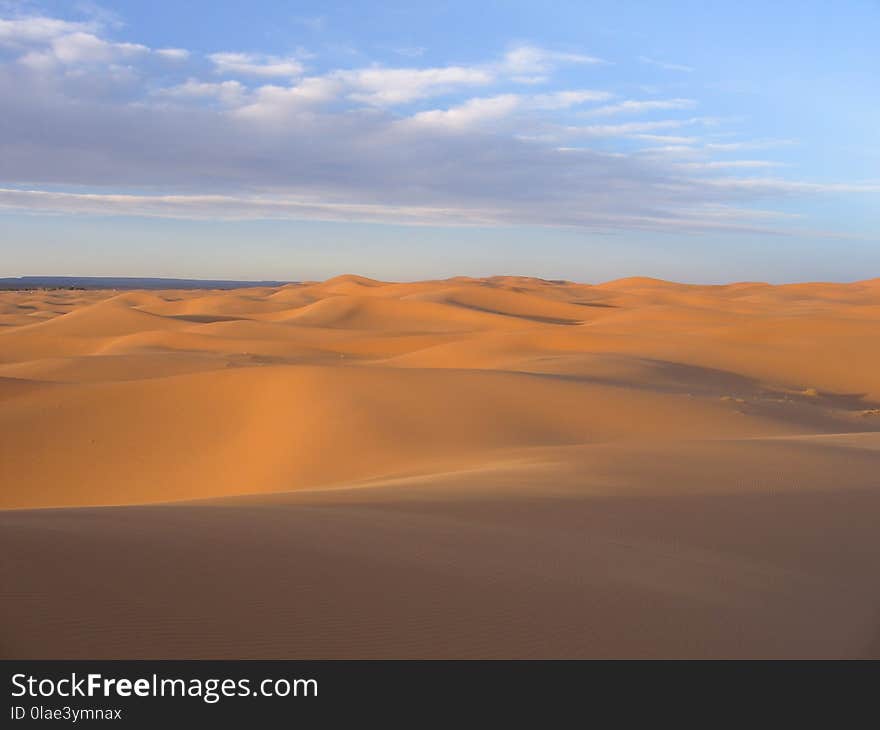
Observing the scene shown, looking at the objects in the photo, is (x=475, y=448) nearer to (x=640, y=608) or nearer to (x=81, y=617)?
(x=640, y=608)

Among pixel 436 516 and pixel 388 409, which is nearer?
pixel 436 516

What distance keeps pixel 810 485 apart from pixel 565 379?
1046 cm

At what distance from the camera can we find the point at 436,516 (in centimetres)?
648

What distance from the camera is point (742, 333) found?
3262 centimetres

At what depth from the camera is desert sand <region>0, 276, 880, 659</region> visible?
3.90 m

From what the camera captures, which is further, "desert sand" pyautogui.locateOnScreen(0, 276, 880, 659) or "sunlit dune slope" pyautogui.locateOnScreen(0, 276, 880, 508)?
"sunlit dune slope" pyautogui.locateOnScreen(0, 276, 880, 508)

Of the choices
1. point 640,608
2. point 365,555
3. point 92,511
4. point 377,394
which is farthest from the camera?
point 377,394

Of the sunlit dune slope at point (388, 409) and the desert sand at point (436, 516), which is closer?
the desert sand at point (436, 516)

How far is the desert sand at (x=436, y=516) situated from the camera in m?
3.90

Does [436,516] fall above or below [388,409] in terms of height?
above
